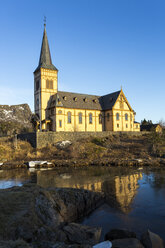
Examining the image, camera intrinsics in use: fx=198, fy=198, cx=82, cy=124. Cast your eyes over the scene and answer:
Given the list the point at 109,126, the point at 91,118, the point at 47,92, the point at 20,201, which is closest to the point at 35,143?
the point at 47,92

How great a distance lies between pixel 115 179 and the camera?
900 inches

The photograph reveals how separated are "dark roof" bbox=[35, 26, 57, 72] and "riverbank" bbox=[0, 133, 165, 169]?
21.7 m

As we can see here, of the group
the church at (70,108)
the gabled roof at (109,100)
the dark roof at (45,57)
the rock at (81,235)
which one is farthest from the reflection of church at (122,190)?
the dark roof at (45,57)

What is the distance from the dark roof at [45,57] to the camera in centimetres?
5362

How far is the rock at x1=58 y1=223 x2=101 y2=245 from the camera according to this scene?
8.80m

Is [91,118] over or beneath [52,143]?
over

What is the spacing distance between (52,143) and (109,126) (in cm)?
1924

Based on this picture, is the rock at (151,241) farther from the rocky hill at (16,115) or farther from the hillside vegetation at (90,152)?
the rocky hill at (16,115)

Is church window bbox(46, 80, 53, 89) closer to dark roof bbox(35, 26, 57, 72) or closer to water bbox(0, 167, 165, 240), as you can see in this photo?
dark roof bbox(35, 26, 57, 72)

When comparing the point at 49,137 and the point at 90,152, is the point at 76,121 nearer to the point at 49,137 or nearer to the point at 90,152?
the point at 49,137

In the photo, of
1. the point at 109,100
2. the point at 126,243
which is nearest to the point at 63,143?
the point at 109,100

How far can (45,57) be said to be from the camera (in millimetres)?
54938

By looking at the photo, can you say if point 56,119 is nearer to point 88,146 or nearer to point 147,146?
point 88,146

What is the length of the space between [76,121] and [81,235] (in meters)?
45.0
